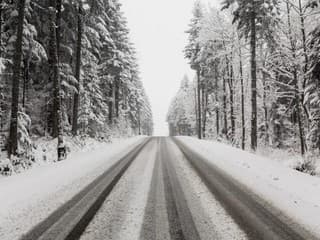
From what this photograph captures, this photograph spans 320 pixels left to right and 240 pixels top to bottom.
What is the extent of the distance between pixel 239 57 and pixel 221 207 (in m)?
21.3

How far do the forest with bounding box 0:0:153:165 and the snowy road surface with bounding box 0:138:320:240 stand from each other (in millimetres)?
7244

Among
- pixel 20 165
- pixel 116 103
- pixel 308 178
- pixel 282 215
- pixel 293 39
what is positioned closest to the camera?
pixel 282 215

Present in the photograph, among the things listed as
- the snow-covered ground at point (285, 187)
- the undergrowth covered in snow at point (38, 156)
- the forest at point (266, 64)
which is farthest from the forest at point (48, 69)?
the forest at point (266, 64)

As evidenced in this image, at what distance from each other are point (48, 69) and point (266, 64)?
17313mm

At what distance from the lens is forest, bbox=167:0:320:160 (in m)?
15.5

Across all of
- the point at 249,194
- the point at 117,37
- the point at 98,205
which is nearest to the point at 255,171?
the point at 249,194

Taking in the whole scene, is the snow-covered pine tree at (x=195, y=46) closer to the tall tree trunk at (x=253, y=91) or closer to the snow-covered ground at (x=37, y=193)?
the tall tree trunk at (x=253, y=91)

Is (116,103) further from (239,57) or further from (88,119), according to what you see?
(239,57)

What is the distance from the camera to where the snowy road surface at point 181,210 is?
14.0 feet

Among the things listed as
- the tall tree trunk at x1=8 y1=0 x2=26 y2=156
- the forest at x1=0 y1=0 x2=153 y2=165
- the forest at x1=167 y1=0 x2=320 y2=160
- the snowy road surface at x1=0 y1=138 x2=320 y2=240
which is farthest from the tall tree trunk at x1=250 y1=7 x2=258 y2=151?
the tall tree trunk at x1=8 y1=0 x2=26 y2=156

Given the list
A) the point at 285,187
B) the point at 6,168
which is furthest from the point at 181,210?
the point at 6,168

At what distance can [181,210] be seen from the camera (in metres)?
5.27

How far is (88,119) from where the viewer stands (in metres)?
25.2

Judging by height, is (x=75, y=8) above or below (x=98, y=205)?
above
